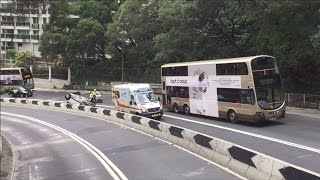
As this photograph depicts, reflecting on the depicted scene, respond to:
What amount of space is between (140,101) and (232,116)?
7.06m

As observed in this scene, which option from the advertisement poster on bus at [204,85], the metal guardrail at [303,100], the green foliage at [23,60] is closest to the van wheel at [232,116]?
the advertisement poster on bus at [204,85]

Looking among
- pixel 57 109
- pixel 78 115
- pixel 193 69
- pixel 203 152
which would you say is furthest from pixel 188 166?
pixel 57 109

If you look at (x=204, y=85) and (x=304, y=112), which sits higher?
(x=204, y=85)

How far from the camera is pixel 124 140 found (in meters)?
24.8

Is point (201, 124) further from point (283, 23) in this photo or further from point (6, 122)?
point (6, 122)

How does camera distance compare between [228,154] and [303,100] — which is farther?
[303,100]

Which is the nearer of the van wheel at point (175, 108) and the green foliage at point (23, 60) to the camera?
the van wheel at point (175, 108)

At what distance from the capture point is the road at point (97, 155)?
16094 mm

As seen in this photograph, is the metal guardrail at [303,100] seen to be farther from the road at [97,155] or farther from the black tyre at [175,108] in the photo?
the road at [97,155]

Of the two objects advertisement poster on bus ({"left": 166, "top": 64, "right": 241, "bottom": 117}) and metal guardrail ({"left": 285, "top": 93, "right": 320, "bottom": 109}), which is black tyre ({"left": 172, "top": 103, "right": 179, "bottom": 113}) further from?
metal guardrail ({"left": 285, "top": 93, "right": 320, "bottom": 109})

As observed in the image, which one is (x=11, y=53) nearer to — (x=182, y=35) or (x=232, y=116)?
(x=182, y=35)

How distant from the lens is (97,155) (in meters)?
20.7

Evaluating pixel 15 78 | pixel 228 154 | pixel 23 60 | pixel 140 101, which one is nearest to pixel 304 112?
pixel 140 101

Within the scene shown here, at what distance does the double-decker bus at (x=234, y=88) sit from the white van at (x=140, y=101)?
8.86 feet
